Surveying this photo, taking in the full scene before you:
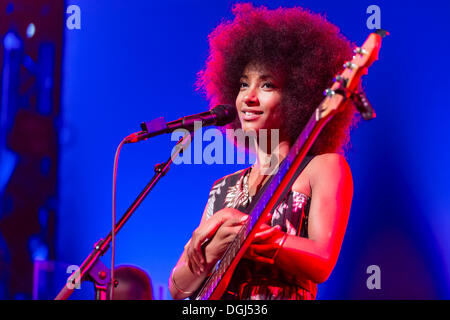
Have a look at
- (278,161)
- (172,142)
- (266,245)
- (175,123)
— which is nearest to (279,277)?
(266,245)

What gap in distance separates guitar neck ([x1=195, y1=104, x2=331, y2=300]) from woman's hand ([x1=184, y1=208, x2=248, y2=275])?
0.09 ft

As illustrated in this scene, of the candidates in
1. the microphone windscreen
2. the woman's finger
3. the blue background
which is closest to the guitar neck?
the woman's finger

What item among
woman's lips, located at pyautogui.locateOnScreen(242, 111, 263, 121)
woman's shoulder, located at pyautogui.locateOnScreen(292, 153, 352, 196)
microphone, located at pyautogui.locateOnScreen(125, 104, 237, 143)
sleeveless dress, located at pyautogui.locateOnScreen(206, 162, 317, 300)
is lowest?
sleeveless dress, located at pyautogui.locateOnScreen(206, 162, 317, 300)

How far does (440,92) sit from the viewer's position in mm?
1996

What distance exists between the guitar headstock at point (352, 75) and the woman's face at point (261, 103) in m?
0.50

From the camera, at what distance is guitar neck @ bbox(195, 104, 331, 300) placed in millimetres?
1366

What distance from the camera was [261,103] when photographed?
183cm

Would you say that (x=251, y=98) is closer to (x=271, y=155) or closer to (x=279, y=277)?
(x=271, y=155)

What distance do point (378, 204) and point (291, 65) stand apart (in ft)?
2.20

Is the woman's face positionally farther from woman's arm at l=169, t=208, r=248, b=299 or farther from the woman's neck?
woman's arm at l=169, t=208, r=248, b=299

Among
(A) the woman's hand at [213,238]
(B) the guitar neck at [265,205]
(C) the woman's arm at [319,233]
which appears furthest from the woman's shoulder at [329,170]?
(A) the woman's hand at [213,238]

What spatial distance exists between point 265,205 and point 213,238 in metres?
0.23
